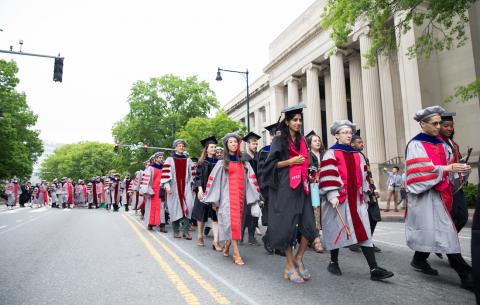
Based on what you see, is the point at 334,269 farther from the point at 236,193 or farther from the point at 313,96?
the point at 313,96

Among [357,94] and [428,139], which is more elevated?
[357,94]

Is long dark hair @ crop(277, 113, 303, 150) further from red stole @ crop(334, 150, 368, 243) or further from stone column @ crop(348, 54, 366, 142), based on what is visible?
stone column @ crop(348, 54, 366, 142)

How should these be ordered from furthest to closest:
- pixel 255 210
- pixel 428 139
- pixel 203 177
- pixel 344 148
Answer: pixel 203 177
pixel 255 210
pixel 344 148
pixel 428 139

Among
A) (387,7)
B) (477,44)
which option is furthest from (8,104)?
(477,44)

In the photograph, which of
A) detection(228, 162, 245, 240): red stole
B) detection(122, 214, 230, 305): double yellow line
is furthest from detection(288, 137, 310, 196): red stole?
detection(228, 162, 245, 240): red stole

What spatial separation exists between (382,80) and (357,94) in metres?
3.32

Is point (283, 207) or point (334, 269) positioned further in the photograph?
point (334, 269)

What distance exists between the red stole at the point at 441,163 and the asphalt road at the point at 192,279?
1.03 metres

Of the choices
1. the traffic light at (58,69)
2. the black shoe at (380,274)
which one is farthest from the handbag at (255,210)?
the traffic light at (58,69)

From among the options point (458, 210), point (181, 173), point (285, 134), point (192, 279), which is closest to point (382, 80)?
point (181, 173)

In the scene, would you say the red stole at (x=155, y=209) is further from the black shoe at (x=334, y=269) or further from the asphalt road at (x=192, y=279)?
the black shoe at (x=334, y=269)

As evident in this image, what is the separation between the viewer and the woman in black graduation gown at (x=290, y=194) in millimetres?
4492

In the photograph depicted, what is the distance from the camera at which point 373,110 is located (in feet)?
73.7

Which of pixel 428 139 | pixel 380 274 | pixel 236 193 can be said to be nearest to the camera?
pixel 380 274
